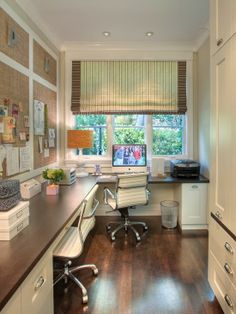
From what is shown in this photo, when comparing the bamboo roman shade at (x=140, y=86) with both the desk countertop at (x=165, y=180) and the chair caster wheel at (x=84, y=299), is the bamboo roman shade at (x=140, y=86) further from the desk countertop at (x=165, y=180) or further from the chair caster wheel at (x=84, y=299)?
the chair caster wheel at (x=84, y=299)

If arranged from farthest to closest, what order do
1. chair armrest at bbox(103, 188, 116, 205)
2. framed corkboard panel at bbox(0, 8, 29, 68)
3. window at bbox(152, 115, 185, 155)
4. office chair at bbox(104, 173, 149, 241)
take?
window at bbox(152, 115, 185, 155)
chair armrest at bbox(103, 188, 116, 205)
office chair at bbox(104, 173, 149, 241)
framed corkboard panel at bbox(0, 8, 29, 68)

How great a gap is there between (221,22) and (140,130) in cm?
255

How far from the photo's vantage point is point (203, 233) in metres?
3.61

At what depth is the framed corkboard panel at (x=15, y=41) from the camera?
234 centimetres

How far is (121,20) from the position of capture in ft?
10.7

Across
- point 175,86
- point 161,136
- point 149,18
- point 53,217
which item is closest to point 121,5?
point 149,18

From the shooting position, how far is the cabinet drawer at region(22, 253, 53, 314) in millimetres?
1197

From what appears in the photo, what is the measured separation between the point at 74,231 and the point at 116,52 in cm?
293

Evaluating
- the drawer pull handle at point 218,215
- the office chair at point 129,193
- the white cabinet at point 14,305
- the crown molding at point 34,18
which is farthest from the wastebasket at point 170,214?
the white cabinet at point 14,305

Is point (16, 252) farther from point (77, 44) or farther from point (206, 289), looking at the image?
point (77, 44)

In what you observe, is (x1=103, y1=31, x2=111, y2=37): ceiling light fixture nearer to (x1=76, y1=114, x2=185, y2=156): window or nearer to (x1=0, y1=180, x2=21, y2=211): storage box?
(x1=76, y1=114, x2=185, y2=156): window

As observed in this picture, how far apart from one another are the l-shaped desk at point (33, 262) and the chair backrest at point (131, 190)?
1153mm

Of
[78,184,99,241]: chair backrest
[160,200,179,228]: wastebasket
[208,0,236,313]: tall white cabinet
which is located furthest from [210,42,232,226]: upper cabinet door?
[160,200,179,228]: wastebasket

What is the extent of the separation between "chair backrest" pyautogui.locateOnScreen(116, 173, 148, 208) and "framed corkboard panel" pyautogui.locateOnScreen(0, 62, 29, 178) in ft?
4.10
